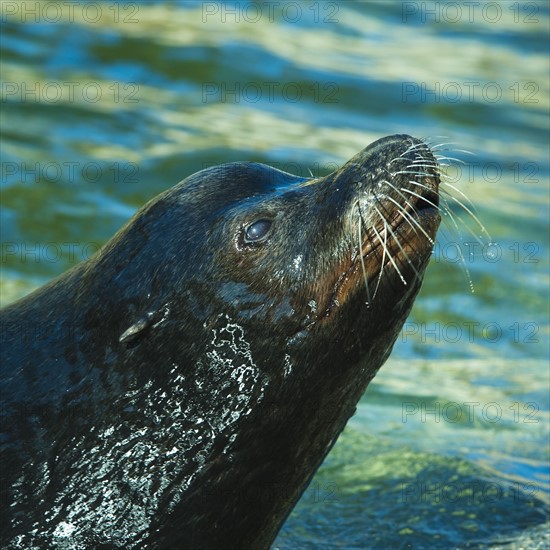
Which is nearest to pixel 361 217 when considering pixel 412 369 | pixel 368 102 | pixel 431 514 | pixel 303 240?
pixel 303 240

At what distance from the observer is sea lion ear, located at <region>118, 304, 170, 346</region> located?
15.4ft

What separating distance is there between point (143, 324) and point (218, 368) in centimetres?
32

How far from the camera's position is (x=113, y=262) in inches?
193

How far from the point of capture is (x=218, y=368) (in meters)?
4.67

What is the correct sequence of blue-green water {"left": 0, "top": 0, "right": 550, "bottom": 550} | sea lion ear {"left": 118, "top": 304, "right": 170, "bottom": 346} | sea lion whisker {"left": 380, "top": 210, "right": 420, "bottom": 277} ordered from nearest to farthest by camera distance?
sea lion whisker {"left": 380, "top": 210, "right": 420, "bottom": 277}, sea lion ear {"left": 118, "top": 304, "right": 170, "bottom": 346}, blue-green water {"left": 0, "top": 0, "right": 550, "bottom": 550}

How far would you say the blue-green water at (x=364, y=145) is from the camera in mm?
6789

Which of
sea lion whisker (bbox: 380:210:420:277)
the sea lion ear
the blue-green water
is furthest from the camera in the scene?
the blue-green water

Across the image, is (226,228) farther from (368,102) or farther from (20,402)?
(368,102)

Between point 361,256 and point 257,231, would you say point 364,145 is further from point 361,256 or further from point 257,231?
point 361,256

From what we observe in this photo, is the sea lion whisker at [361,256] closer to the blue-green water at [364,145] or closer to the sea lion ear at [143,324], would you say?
the sea lion ear at [143,324]

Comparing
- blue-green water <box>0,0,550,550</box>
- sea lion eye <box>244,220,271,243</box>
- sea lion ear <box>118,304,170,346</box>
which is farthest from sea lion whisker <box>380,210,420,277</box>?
blue-green water <box>0,0,550,550</box>

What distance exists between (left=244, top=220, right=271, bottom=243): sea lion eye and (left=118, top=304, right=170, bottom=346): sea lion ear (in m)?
0.39

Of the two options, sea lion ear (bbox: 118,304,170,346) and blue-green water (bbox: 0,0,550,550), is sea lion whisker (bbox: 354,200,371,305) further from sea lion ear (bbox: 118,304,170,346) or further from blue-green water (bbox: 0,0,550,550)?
blue-green water (bbox: 0,0,550,550)

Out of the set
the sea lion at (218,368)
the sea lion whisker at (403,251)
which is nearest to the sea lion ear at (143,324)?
the sea lion at (218,368)
